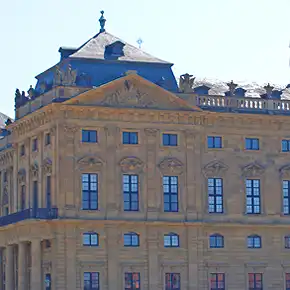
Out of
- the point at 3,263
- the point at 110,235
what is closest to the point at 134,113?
the point at 110,235

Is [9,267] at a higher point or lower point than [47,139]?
lower

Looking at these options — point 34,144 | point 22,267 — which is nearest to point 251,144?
point 34,144

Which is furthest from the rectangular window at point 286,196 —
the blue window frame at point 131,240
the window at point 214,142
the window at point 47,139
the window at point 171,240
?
the window at point 47,139

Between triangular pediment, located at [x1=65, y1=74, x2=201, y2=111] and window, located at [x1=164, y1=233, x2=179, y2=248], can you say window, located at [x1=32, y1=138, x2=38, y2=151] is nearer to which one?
triangular pediment, located at [x1=65, y1=74, x2=201, y2=111]

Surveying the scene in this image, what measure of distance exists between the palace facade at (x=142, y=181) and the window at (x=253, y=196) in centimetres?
10

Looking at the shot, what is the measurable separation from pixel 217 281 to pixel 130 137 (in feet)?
38.0

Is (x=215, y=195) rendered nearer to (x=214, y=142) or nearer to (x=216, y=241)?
(x=216, y=241)

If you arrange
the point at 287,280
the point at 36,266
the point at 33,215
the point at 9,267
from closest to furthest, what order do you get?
the point at 33,215, the point at 36,266, the point at 287,280, the point at 9,267

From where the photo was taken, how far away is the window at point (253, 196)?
312 ft

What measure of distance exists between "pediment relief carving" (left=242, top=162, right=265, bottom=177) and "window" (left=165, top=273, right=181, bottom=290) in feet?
29.6

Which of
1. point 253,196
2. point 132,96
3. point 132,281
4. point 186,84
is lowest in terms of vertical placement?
point 132,281

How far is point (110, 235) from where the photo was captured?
90.4 meters

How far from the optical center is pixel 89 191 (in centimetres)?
9088

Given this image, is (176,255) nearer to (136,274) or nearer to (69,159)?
(136,274)
